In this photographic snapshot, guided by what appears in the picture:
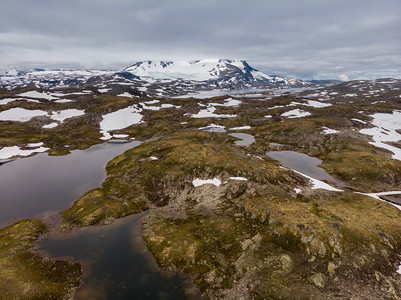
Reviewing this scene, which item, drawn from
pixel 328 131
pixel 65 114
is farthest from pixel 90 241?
pixel 65 114

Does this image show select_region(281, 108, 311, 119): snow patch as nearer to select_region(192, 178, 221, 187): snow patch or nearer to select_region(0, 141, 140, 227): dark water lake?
select_region(192, 178, 221, 187): snow patch

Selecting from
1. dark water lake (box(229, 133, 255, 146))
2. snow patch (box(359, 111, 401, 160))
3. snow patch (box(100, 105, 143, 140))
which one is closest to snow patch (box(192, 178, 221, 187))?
dark water lake (box(229, 133, 255, 146))

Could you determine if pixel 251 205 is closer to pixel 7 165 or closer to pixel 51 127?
pixel 7 165

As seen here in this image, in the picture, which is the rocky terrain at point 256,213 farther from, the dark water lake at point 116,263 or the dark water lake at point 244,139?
the dark water lake at point 116,263

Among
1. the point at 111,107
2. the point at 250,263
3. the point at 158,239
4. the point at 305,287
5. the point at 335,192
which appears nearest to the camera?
the point at 305,287

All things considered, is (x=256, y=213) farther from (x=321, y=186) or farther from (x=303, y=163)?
(x=303, y=163)

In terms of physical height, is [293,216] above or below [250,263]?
above

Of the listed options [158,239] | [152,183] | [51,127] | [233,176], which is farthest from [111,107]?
[158,239]
